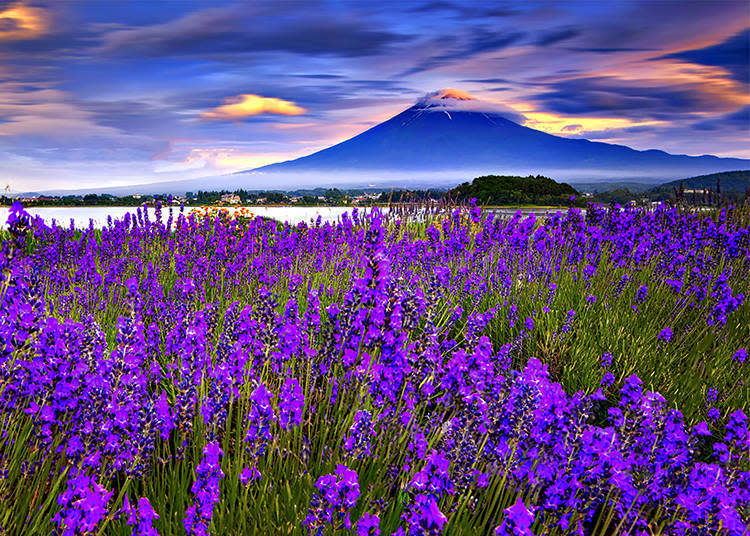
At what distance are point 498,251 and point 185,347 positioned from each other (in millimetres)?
5154

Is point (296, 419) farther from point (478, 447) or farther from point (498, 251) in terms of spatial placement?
point (498, 251)

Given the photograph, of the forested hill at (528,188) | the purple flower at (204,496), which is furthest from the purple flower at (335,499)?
the forested hill at (528,188)

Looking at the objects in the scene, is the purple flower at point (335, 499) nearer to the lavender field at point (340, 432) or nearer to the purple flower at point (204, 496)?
the lavender field at point (340, 432)

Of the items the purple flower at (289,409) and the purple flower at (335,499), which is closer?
the purple flower at (335,499)

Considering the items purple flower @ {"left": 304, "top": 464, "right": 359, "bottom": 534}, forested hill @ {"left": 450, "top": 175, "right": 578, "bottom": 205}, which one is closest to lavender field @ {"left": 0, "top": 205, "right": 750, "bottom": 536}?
purple flower @ {"left": 304, "top": 464, "right": 359, "bottom": 534}

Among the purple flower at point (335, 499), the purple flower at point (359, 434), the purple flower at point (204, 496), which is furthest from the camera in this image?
the purple flower at point (359, 434)

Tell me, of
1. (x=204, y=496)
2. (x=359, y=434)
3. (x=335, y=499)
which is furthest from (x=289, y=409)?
(x=335, y=499)

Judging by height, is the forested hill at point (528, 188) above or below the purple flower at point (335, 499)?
above

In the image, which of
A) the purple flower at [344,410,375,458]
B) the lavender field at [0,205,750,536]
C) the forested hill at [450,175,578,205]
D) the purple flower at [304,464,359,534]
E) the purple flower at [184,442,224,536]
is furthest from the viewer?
the forested hill at [450,175,578,205]

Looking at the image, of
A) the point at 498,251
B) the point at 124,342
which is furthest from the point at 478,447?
the point at 498,251

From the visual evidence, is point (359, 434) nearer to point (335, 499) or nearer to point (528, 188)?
point (335, 499)

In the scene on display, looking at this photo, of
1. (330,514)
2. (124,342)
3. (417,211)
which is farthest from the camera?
(417,211)

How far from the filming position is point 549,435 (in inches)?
74.4

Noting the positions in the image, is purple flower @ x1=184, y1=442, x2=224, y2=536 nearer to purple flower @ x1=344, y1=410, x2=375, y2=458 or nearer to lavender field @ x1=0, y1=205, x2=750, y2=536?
lavender field @ x1=0, y1=205, x2=750, y2=536
